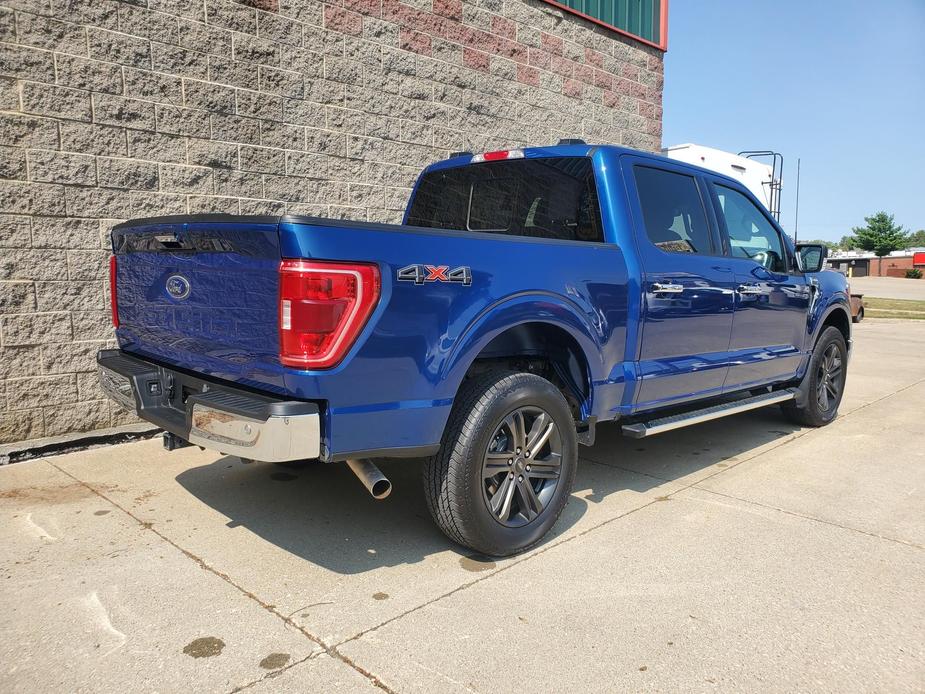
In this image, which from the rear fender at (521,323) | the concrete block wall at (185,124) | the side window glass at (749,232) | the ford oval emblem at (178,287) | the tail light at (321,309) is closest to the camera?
the tail light at (321,309)

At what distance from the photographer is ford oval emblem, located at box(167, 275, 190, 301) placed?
3205mm

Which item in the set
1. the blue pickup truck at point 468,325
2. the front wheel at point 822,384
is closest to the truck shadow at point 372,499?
the blue pickup truck at point 468,325

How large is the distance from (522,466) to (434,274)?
3.56 ft

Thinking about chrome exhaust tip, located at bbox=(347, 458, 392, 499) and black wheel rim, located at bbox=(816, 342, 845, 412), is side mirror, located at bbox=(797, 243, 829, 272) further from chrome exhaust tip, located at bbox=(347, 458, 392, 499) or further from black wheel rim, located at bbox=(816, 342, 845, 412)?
chrome exhaust tip, located at bbox=(347, 458, 392, 499)

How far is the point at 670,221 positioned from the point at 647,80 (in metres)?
6.28

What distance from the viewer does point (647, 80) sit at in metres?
9.83

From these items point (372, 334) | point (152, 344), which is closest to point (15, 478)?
point (152, 344)

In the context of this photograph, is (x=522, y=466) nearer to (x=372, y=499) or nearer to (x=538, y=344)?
(x=538, y=344)

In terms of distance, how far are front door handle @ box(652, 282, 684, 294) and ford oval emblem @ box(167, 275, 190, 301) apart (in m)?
2.45

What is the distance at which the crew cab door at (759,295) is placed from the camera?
488cm

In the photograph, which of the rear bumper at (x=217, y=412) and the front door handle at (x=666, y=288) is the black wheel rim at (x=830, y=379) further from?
the rear bumper at (x=217, y=412)

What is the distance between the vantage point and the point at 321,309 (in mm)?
2662

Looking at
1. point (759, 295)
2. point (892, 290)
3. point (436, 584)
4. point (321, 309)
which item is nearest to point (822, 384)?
point (759, 295)

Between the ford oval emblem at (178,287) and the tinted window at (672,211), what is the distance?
248 centimetres
